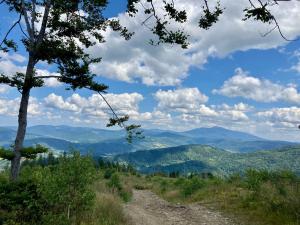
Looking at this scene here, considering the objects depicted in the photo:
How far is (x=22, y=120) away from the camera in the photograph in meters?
15.2

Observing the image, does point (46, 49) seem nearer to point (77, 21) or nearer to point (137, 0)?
point (77, 21)

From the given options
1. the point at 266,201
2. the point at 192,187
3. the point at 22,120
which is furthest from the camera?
the point at 192,187

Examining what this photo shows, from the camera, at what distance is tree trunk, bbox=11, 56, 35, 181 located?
1454 cm

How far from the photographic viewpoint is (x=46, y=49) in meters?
15.2

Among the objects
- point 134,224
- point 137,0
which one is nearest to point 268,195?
point 134,224

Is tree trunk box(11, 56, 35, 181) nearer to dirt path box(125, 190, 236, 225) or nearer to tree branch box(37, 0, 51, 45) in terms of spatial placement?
tree branch box(37, 0, 51, 45)

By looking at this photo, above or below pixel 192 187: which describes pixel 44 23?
above

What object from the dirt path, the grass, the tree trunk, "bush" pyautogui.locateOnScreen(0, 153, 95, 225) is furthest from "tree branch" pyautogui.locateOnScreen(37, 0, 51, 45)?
the grass

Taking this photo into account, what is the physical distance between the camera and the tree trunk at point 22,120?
14539 millimetres

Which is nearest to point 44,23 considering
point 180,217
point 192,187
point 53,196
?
Answer: point 53,196

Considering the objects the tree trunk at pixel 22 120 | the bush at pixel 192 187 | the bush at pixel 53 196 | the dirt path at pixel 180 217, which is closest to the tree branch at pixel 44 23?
the tree trunk at pixel 22 120

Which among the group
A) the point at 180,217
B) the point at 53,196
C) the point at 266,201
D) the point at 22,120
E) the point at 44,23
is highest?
the point at 44,23

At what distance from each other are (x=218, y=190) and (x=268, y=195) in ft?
37.1

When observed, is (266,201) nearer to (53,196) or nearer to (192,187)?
(53,196)
